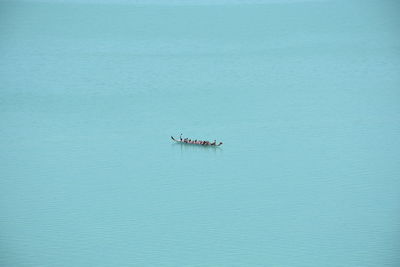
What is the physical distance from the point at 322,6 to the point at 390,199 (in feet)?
47.5

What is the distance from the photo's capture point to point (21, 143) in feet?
55.2

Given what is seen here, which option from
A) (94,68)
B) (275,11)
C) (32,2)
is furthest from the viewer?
(32,2)

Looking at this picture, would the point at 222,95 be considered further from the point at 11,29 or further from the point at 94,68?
the point at 11,29

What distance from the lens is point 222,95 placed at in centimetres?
1894

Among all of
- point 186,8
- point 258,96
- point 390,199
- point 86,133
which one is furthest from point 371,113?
point 186,8

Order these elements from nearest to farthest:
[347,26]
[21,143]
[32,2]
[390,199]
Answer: [390,199]
[21,143]
[347,26]
[32,2]

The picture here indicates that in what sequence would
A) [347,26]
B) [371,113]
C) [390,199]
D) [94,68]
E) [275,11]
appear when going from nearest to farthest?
[390,199] < [371,113] < [94,68] < [347,26] < [275,11]

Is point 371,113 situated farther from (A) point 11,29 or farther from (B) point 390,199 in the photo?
(A) point 11,29

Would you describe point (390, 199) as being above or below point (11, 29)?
below

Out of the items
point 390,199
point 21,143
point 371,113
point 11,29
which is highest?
point 11,29

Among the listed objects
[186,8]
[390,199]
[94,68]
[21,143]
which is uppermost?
[186,8]

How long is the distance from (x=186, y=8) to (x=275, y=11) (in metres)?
3.37

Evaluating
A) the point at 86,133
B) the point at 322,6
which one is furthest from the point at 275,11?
the point at 86,133

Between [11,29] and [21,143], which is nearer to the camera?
[21,143]
